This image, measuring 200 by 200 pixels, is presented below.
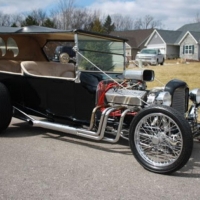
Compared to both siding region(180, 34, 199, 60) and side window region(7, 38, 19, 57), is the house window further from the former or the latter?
side window region(7, 38, 19, 57)

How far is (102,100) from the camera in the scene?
472cm

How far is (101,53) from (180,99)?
5.45 feet

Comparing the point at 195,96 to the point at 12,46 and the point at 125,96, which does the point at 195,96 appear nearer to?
the point at 125,96

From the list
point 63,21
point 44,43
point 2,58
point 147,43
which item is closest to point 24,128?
point 2,58

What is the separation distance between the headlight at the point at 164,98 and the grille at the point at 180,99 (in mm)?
231

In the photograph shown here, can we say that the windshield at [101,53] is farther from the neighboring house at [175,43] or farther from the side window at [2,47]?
the neighboring house at [175,43]

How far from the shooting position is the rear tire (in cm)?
530

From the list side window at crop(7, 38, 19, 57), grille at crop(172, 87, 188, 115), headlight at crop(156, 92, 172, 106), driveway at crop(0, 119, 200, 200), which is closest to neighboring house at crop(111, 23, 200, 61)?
side window at crop(7, 38, 19, 57)

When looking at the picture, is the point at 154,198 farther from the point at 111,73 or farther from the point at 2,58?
the point at 2,58

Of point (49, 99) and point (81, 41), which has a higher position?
point (81, 41)

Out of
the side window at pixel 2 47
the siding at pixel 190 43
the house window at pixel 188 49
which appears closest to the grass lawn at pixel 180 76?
the side window at pixel 2 47

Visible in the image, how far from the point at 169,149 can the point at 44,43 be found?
4.09 meters

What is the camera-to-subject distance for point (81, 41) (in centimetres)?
506

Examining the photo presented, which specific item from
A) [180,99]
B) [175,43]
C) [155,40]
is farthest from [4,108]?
[155,40]
